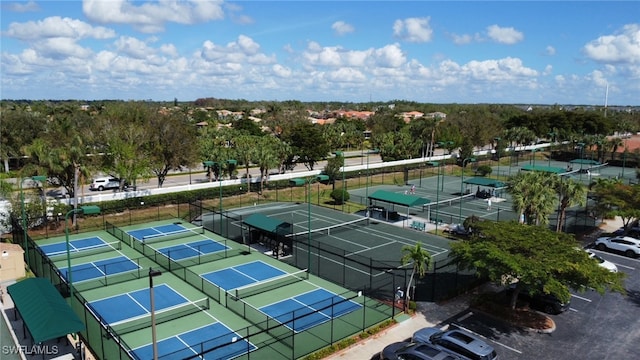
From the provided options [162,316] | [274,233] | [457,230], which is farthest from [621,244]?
[162,316]

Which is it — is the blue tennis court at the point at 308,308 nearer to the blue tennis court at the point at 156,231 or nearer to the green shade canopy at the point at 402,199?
the blue tennis court at the point at 156,231

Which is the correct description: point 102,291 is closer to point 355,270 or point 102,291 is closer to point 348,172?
point 355,270

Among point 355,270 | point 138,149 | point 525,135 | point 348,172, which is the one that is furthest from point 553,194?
point 525,135

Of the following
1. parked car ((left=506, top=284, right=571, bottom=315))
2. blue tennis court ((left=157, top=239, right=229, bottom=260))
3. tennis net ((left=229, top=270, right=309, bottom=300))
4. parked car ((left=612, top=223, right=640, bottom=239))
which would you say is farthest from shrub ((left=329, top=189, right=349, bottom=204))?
parked car ((left=506, top=284, right=571, bottom=315))

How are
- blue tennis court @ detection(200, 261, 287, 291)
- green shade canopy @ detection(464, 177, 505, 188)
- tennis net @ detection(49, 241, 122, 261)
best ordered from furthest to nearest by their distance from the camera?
green shade canopy @ detection(464, 177, 505, 188), tennis net @ detection(49, 241, 122, 261), blue tennis court @ detection(200, 261, 287, 291)

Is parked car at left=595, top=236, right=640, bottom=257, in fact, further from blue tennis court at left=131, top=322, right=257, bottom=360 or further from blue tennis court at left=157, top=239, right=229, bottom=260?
blue tennis court at left=157, top=239, right=229, bottom=260

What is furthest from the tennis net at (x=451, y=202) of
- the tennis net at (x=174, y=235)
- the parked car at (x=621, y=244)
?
the tennis net at (x=174, y=235)
